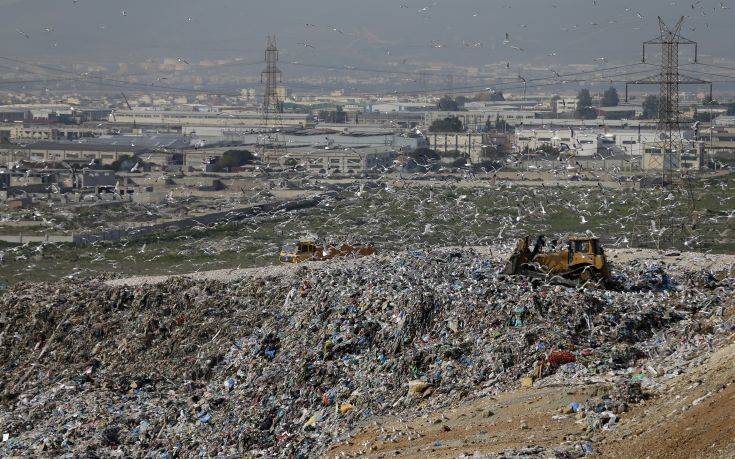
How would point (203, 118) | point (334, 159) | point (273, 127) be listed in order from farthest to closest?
point (203, 118), point (273, 127), point (334, 159)

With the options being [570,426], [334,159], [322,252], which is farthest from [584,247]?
[334,159]

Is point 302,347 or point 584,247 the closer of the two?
point 302,347

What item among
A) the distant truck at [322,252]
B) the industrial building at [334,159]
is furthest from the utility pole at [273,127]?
the distant truck at [322,252]

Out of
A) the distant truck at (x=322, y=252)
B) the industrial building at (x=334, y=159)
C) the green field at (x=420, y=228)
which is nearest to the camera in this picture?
the distant truck at (x=322, y=252)

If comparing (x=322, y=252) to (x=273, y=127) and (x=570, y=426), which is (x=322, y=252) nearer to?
(x=570, y=426)

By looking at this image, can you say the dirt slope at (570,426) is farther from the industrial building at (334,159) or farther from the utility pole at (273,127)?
the utility pole at (273,127)

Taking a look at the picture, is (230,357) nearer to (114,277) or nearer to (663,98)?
(114,277)
